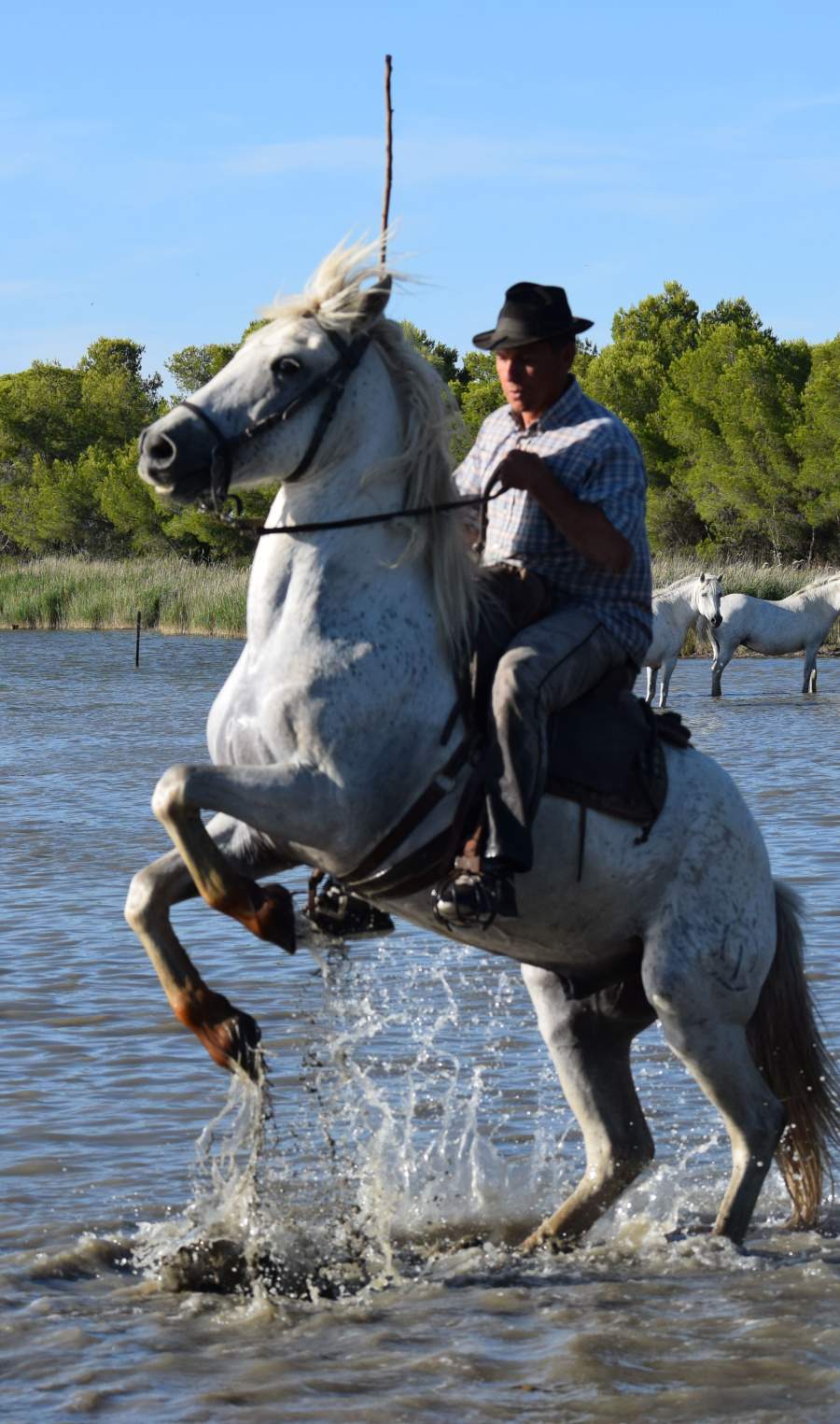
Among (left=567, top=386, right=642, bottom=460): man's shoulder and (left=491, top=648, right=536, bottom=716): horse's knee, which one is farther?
(left=567, top=386, right=642, bottom=460): man's shoulder

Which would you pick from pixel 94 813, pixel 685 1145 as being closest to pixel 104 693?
pixel 94 813

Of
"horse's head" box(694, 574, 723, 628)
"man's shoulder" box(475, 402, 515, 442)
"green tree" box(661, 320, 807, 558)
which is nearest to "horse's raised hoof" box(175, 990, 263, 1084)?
"man's shoulder" box(475, 402, 515, 442)

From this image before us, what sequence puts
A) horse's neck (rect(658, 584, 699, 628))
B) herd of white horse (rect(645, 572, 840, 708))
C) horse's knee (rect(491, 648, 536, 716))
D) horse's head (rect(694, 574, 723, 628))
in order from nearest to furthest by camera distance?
horse's knee (rect(491, 648, 536, 716)), horse's neck (rect(658, 584, 699, 628)), herd of white horse (rect(645, 572, 840, 708)), horse's head (rect(694, 574, 723, 628))

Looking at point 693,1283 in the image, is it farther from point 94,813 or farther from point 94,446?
point 94,446

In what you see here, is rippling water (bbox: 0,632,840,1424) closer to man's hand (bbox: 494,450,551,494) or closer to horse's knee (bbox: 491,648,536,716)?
horse's knee (bbox: 491,648,536,716)

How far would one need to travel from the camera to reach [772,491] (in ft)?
180

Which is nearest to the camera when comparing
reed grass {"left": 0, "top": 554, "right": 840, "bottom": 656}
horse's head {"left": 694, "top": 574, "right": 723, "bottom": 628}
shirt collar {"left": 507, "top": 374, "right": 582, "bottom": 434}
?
shirt collar {"left": 507, "top": 374, "right": 582, "bottom": 434}

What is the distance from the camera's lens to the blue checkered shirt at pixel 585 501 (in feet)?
16.2

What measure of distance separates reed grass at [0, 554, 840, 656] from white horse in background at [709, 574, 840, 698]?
10365mm

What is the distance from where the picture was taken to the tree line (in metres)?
55.3

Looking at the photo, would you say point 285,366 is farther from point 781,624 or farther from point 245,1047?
point 781,624

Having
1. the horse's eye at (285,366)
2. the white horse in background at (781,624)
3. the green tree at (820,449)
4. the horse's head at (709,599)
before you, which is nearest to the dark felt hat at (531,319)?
the horse's eye at (285,366)

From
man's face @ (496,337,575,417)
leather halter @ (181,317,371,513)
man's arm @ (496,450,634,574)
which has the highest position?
man's face @ (496,337,575,417)

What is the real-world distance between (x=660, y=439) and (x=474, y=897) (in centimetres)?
5922
